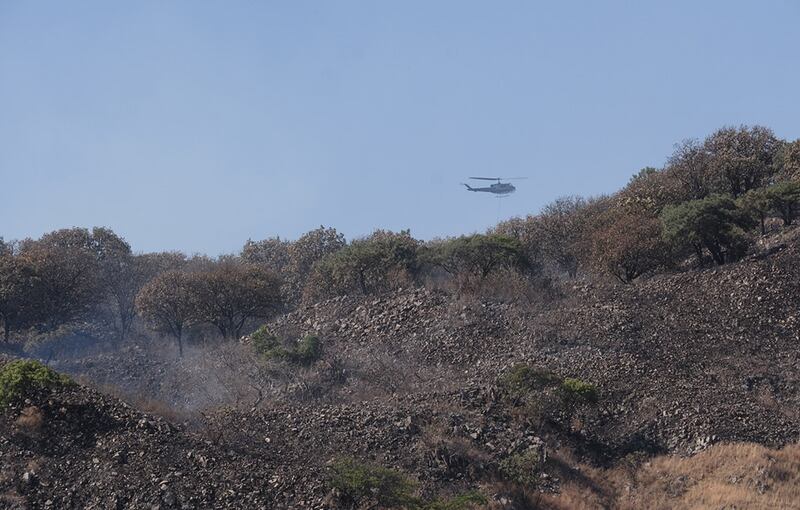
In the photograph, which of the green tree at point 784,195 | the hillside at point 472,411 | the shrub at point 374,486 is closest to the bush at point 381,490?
the shrub at point 374,486

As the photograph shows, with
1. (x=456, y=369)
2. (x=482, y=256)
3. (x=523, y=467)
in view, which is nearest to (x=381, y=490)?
(x=523, y=467)

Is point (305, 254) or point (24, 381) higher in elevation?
point (305, 254)

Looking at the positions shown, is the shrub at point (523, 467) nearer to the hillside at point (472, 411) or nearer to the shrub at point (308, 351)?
the hillside at point (472, 411)

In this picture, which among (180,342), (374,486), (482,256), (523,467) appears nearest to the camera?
(374,486)

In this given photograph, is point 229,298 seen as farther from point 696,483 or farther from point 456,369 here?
point 696,483

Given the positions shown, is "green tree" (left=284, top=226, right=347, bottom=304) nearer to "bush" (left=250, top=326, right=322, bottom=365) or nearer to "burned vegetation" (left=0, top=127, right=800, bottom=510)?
"burned vegetation" (left=0, top=127, right=800, bottom=510)

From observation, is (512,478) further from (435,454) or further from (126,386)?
(126,386)
